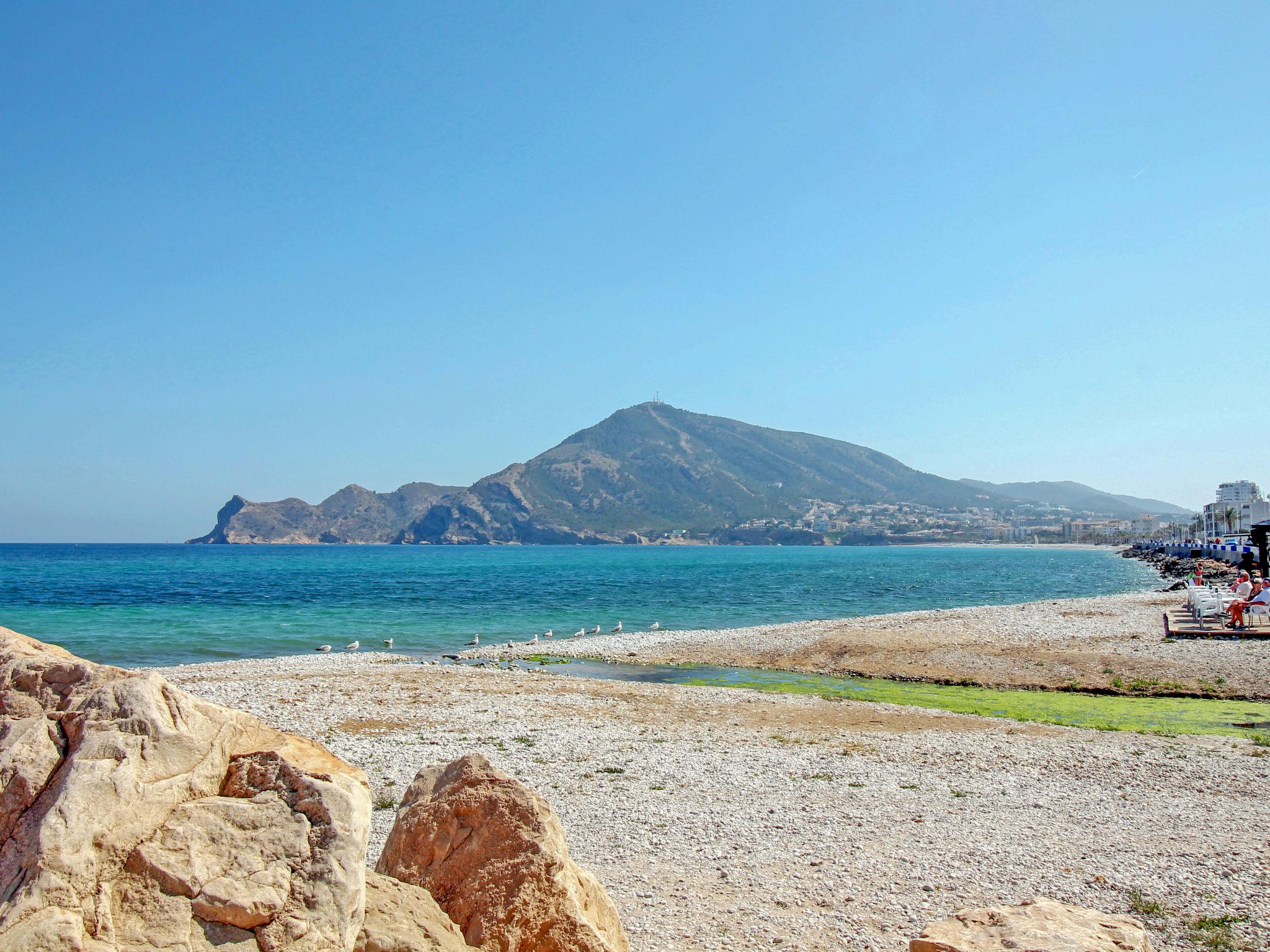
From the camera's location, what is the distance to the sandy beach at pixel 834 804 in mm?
9242

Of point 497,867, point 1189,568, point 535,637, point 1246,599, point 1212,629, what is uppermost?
point 497,867

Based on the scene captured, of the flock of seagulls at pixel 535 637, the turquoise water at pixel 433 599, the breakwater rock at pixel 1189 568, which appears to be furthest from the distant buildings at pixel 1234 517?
the flock of seagulls at pixel 535 637

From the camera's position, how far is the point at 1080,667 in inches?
1110

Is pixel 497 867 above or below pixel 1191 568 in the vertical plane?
above

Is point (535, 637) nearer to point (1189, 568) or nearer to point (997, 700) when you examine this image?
point (997, 700)

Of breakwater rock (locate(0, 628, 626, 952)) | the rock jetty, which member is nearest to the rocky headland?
breakwater rock (locate(0, 628, 626, 952))

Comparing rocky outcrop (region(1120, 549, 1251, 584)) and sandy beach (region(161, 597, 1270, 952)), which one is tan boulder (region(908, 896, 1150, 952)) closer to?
sandy beach (region(161, 597, 1270, 952))

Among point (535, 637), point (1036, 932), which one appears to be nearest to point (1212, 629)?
point (535, 637)

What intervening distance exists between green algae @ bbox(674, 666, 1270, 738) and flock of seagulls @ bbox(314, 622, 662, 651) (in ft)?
40.1

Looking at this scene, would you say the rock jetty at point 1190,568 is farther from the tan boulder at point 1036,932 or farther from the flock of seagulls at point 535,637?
the tan boulder at point 1036,932

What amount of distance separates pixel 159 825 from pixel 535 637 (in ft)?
124

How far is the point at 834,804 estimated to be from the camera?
43.0 feet

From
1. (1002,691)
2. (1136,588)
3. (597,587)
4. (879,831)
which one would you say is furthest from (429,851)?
(1136,588)

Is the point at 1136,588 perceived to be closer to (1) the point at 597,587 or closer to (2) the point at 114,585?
(1) the point at 597,587
